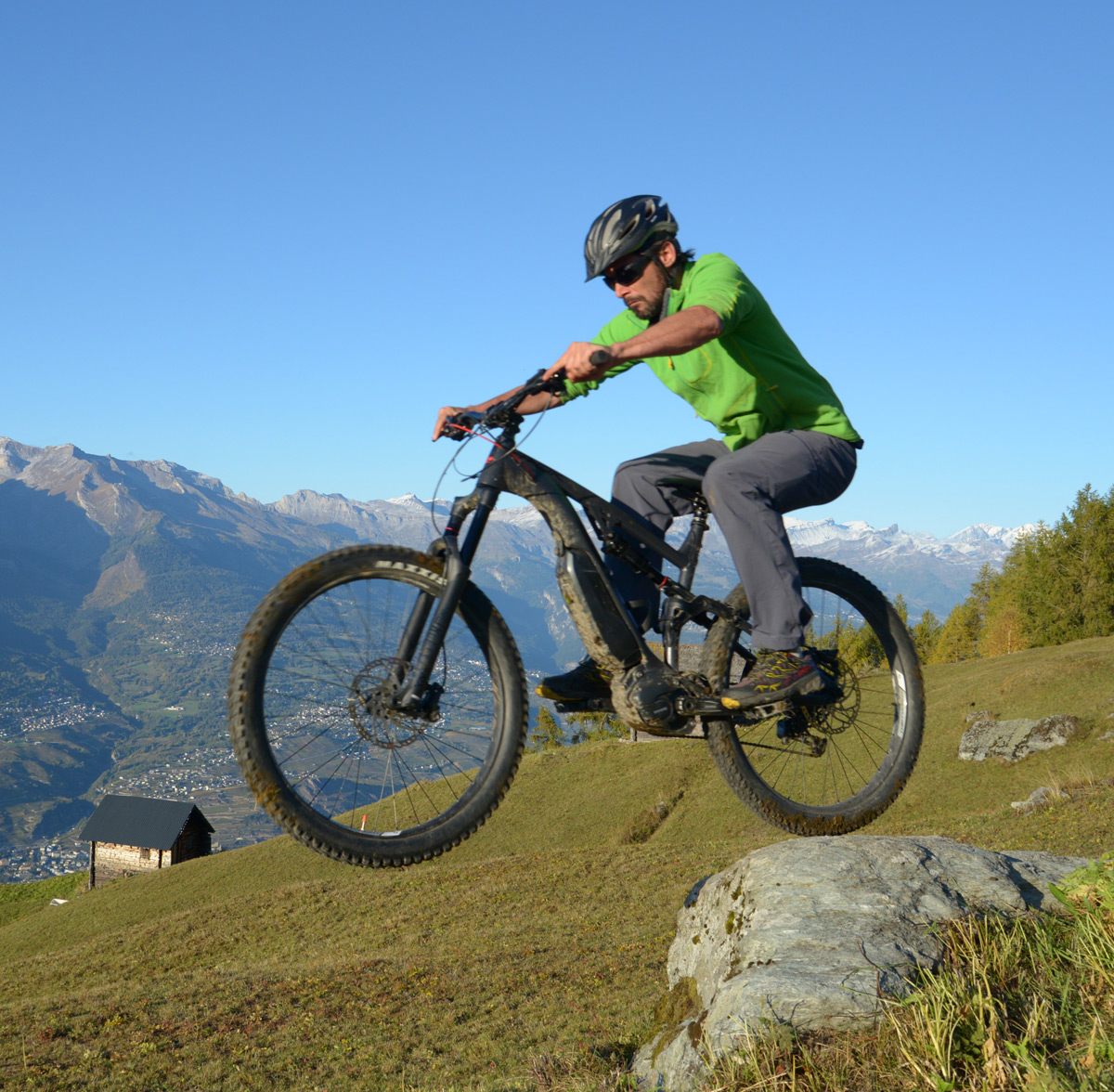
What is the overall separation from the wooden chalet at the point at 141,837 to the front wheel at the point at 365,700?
7780cm

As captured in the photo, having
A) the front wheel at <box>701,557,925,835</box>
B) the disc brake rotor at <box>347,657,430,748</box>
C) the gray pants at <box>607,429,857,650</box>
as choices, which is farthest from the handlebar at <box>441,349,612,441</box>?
the front wheel at <box>701,557,925,835</box>

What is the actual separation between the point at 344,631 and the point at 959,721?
2158 inches

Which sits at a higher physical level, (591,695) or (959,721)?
(591,695)

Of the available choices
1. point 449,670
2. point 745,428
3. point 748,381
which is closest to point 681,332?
point 748,381

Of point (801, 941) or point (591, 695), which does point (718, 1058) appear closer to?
point (801, 941)

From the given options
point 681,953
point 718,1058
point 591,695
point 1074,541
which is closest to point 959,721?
point 1074,541

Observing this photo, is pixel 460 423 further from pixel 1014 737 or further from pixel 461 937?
pixel 1014 737

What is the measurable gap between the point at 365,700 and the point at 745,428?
270 cm

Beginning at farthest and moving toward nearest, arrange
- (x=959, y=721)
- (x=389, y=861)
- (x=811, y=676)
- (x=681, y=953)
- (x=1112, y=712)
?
(x=959, y=721), (x=1112, y=712), (x=681, y=953), (x=811, y=676), (x=389, y=861)

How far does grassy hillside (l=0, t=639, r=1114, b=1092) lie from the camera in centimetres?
2059

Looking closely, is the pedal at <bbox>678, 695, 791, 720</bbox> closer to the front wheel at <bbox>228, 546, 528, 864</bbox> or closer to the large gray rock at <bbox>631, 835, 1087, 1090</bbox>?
the front wheel at <bbox>228, 546, 528, 864</bbox>

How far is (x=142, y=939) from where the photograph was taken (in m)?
40.0

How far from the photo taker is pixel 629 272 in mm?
4609

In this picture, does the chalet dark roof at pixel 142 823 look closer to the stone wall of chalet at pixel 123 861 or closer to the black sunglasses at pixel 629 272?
the stone wall of chalet at pixel 123 861
